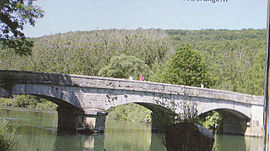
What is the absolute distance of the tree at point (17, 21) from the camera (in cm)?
701

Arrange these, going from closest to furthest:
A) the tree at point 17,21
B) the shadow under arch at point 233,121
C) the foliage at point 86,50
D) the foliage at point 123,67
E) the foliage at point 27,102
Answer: the tree at point 17,21 < the foliage at point 86,50 < the foliage at point 123,67 < the shadow under arch at point 233,121 < the foliage at point 27,102

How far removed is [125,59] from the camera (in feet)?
42.2

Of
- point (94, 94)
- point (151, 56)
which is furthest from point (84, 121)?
point (151, 56)

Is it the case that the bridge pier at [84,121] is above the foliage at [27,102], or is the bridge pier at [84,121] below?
below

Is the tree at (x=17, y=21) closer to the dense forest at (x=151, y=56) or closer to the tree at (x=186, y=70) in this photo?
the dense forest at (x=151, y=56)

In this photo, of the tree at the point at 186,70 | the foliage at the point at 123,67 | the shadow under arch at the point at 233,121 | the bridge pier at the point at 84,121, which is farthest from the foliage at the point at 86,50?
the shadow under arch at the point at 233,121

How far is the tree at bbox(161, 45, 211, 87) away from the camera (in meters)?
14.2

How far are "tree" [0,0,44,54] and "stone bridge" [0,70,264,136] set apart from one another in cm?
80

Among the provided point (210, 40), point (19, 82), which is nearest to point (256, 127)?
point (210, 40)

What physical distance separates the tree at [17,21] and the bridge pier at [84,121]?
2.60 metres

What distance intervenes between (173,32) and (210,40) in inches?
140

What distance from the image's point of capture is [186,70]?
1429cm

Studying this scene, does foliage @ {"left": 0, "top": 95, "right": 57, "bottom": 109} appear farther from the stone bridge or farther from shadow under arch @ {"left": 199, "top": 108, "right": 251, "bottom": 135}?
shadow under arch @ {"left": 199, "top": 108, "right": 251, "bottom": 135}

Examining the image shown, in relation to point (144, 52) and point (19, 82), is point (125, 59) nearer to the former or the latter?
point (144, 52)
